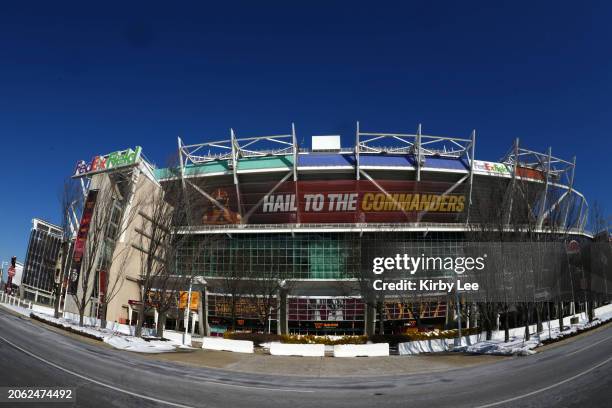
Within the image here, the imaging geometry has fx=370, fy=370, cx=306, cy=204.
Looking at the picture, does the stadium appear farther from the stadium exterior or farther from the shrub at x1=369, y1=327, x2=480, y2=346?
the shrub at x1=369, y1=327, x2=480, y2=346

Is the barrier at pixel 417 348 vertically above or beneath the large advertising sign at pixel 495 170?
beneath

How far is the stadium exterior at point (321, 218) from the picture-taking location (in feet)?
159

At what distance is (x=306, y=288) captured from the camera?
50.5m

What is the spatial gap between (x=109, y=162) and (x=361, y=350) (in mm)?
44387

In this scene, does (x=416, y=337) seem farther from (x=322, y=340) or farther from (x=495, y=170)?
(x=495, y=170)

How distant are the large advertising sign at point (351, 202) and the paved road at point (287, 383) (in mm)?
34239

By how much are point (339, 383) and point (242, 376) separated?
14.5 ft

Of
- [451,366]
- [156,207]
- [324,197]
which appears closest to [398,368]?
[451,366]

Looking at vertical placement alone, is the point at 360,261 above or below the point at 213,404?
above

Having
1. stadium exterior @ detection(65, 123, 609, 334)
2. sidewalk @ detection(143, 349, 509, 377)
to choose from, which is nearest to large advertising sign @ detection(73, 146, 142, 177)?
stadium exterior @ detection(65, 123, 609, 334)

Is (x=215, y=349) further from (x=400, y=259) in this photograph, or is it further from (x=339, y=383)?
(x=400, y=259)

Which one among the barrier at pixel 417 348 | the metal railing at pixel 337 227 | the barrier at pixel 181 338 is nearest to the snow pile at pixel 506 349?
the barrier at pixel 417 348

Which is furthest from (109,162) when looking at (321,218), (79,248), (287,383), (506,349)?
(506,349)

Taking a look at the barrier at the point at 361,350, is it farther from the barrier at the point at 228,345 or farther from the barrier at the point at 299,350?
the barrier at the point at 228,345
